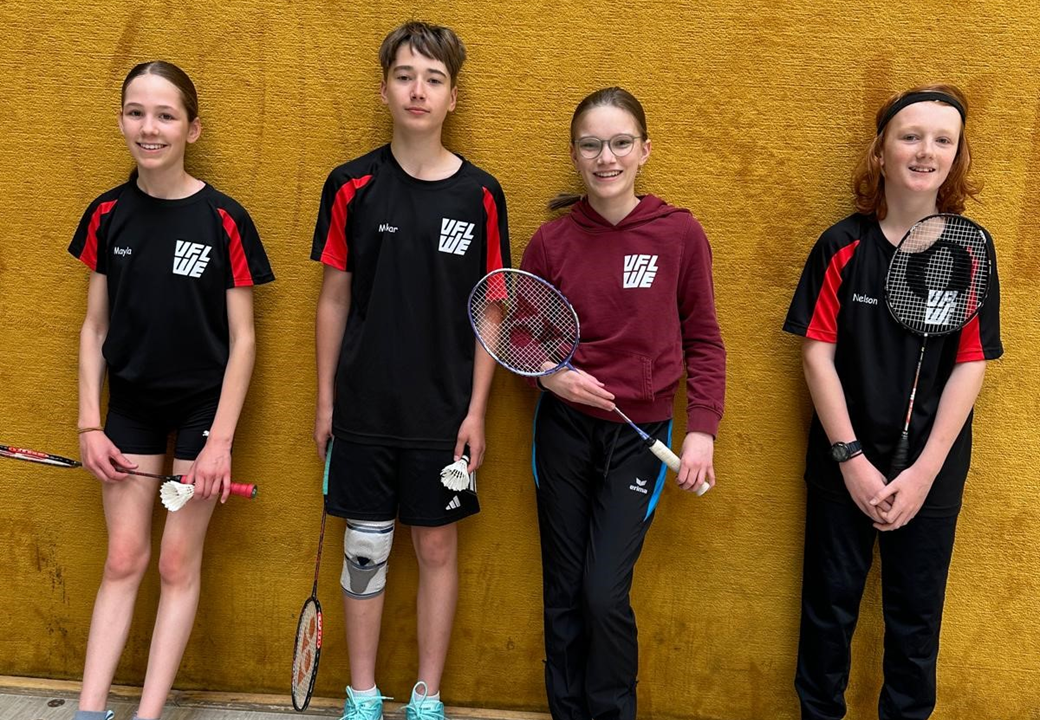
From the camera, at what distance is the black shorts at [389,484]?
7.93ft

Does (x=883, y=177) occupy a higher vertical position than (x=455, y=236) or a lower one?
higher

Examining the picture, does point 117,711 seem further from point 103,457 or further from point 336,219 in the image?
point 336,219

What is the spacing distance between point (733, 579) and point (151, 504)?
1.94 metres

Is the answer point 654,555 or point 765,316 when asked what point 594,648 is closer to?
point 654,555

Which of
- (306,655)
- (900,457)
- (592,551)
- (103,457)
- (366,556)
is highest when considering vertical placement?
(900,457)

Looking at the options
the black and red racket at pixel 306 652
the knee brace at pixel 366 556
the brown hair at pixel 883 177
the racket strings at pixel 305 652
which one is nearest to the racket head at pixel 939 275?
the brown hair at pixel 883 177

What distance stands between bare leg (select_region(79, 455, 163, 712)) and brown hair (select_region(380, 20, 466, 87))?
4.75 ft

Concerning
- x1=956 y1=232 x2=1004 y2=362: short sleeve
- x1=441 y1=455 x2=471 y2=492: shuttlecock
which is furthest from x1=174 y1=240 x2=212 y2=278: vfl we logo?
x1=956 y1=232 x2=1004 y2=362: short sleeve

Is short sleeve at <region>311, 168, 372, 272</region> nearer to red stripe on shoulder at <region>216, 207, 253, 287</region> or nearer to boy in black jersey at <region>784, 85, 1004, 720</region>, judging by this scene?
red stripe on shoulder at <region>216, 207, 253, 287</region>

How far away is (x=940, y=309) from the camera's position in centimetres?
227

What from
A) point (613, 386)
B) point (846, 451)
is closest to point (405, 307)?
point (613, 386)

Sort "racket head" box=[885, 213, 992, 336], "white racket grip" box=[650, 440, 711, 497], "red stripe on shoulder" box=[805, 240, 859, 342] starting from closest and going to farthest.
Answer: "white racket grip" box=[650, 440, 711, 497], "racket head" box=[885, 213, 992, 336], "red stripe on shoulder" box=[805, 240, 859, 342]

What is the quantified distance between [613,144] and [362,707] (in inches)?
75.9

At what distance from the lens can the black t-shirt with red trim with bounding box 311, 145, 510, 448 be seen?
94.0 inches
